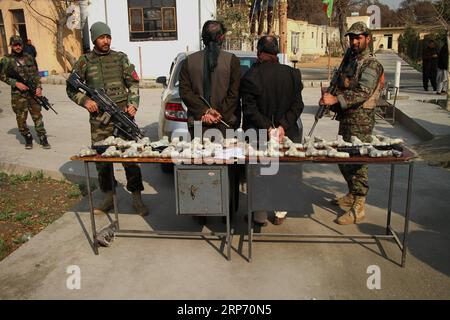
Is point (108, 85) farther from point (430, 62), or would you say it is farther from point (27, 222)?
point (430, 62)

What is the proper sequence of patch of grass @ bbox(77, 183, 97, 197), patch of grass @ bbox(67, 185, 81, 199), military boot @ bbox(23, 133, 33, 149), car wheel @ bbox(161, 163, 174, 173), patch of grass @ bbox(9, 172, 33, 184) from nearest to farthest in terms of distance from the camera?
patch of grass @ bbox(67, 185, 81, 199) → patch of grass @ bbox(77, 183, 97, 197) → patch of grass @ bbox(9, 172, 33, 184) → car wheel @ bbox(161, 163, 174, 173) → military boot @ bbox(23, 133, 33, 149)

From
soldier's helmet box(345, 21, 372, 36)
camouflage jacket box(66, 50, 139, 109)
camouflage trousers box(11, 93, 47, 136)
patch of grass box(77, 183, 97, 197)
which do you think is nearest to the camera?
soldier's helmet box(345, 21, 372, 36)

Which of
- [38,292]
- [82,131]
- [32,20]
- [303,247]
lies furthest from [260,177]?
[32,20]

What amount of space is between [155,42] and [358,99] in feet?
56.9

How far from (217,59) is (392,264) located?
244 cm

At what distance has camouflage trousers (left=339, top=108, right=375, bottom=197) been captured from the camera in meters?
4.27

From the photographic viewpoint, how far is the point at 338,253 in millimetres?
3865

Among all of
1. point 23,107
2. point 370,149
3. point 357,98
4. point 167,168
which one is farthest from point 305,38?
point 370,149

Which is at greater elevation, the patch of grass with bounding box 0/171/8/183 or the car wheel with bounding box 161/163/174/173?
the car wheel with bounding box 161/163/174/173

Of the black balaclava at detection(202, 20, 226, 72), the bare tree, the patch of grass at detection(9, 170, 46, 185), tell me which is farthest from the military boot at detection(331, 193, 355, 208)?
the bare tree

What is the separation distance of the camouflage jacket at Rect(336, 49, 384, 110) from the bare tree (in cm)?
2098

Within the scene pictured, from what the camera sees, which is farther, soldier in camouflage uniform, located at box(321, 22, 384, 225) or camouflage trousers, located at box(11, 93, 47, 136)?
camouflage trousers, located at box(11, 93, 47, 136)

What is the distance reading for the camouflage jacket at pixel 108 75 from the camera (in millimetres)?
4547

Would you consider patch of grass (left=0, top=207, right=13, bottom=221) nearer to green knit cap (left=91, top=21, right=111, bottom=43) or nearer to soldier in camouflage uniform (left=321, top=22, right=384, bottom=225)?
green knit cap (left=91, top=21, right=111, bottom=43)
